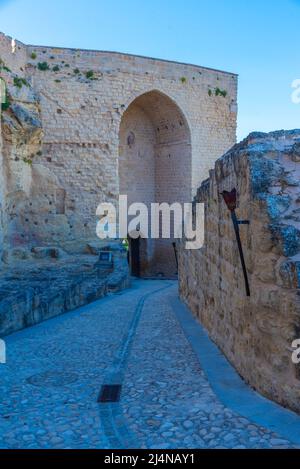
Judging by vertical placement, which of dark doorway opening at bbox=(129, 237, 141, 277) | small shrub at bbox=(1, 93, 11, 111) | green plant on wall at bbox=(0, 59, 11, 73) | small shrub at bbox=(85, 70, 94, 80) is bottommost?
dark doorway opening at bbox=(129, 237, 141, 277)

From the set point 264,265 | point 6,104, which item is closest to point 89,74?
point 6,104

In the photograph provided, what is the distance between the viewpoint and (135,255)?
908 inches

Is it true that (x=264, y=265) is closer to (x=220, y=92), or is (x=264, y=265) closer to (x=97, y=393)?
(x=97, y=393)

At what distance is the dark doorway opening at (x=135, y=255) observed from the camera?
22859 mm

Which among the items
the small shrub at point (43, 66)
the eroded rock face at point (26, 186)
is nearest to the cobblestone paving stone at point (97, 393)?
the eroded rock face at point (26, 186)

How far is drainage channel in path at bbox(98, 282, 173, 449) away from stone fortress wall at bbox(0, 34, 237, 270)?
→ 10829 mm

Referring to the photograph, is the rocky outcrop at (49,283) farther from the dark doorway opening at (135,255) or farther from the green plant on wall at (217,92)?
the green plant on wall at (217,92)

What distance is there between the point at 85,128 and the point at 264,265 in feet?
53.2

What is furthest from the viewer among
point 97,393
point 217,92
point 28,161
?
point 217,92

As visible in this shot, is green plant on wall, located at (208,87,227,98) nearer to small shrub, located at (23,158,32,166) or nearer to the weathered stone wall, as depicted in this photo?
small shrub, located at (23,158,32,166)

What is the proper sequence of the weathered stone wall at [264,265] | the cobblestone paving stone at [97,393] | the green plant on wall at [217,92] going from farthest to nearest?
the green plant on wall at [217,92] → the weathered stone wall at [264,265] → the cobblestone paving stone at [97,393]

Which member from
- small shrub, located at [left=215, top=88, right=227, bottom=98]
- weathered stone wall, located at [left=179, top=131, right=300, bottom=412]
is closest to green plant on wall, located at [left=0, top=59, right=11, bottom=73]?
small shrub, located at [left=215, top=88, right=227, bottom=98]

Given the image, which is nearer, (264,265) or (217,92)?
(264,265)

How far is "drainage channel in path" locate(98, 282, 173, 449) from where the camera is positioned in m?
3.14
